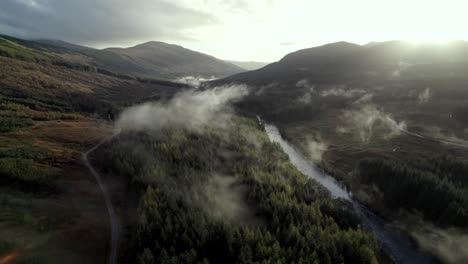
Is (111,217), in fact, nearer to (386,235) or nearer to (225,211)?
(225,211)

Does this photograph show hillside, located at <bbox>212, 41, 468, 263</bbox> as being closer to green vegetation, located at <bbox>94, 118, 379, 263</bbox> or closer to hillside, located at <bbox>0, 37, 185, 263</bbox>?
green vegetation, located at <bbox>94, 118, 379, 263</bbox>

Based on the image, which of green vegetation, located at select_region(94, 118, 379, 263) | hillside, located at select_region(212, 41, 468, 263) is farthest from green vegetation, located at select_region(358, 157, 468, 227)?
green vegetation, located at select_region(94, 118, 379, 263)

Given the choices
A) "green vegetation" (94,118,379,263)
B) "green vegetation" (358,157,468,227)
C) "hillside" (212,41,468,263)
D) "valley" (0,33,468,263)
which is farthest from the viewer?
"hillside" (212,41,468,263)

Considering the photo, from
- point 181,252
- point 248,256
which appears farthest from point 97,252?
point 248,256

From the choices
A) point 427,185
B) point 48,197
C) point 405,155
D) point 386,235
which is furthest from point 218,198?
point 405,155

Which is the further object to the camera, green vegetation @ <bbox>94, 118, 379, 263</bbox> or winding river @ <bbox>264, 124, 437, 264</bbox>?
winding river @ <bbox>264, 124, 437, 264</bbox>

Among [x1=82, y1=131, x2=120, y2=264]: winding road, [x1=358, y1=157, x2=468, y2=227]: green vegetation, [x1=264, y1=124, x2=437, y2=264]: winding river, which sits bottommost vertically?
[x1=82, y1=131, x2=120, y2=264]: winding road
